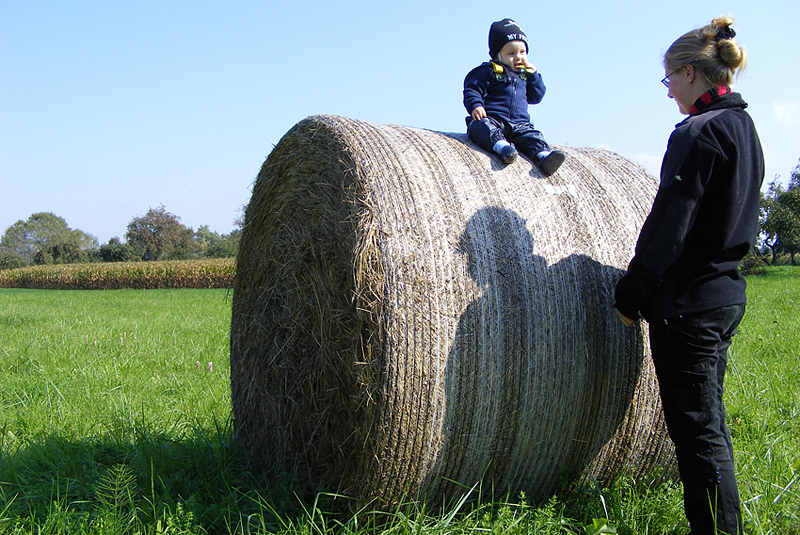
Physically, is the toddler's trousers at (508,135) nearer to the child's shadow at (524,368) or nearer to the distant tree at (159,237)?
the child's shadow at (524,368)

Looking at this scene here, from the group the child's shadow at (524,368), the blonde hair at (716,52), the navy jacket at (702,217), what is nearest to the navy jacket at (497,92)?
the child's shadow at (524,368)

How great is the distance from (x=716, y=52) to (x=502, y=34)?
1624 millimetres

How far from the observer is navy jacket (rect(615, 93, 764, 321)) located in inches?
88.4

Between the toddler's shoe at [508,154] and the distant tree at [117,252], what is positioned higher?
the distant tree at [117,252]

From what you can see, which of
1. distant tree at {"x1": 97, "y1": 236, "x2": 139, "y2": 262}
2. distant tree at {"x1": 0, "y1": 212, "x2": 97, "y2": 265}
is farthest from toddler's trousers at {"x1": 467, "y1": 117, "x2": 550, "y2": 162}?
distant tree at {"x1": 0, "y1": 212, "x2": 97, "y2": 265}

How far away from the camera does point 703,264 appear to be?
7.63 feet

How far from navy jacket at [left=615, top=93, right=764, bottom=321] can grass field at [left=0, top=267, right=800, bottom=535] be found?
105 centimetres

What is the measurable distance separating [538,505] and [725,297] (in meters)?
1.40

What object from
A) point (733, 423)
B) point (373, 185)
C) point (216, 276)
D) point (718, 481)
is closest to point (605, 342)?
point (718, 481)

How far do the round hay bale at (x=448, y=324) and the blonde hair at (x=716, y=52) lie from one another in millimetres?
816

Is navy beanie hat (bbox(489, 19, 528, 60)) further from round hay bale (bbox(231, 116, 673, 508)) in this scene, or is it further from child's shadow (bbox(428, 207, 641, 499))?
child's shadow (bbox(428, 207, 641, 499))

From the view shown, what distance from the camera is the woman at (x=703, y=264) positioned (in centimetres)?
226

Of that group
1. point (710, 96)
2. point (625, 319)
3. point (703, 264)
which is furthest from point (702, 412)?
point (710, 96)

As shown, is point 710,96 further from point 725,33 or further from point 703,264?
point 703,264
